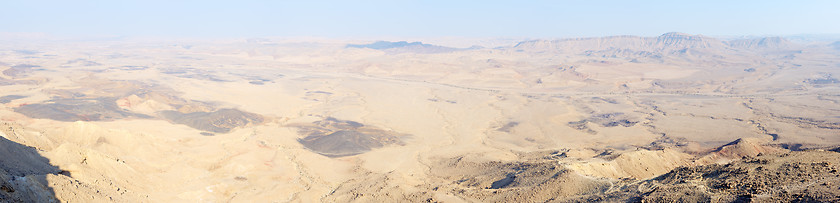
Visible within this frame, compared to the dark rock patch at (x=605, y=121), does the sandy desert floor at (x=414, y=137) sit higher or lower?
higher

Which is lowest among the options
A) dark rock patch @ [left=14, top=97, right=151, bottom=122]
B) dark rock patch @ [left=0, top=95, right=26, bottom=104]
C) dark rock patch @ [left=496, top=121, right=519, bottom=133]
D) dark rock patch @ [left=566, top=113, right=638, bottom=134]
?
dark rock patch @ [left=496, top=121, right=519, bottom=133]

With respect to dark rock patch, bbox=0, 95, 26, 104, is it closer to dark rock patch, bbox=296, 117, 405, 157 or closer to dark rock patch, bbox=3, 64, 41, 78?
dark rock patch, bbox=3, 64, 41, 78

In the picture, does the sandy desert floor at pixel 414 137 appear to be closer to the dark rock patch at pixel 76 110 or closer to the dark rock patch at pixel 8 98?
the dark rock patch at pixel 76 110

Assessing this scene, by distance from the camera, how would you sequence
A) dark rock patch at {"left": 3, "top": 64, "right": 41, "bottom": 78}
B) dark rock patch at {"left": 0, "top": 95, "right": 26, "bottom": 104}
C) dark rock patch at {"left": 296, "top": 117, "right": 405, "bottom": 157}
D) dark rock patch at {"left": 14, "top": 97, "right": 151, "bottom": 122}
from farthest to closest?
dark rock patch at {"left": 3, "top": 64, "right": 41, "bottom": 78}
dark rock patch at {"left": 0, "top": 95, "right": 26, "bottom": 104}
dark rock patch at {"left": 14, "top": 97, "right": 151, "bottom": 122}
dark rock patch at {"left": 296, "top": 117, "right": 405, "bottom": 157}

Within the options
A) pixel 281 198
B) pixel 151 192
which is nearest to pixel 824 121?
pixel 281 198

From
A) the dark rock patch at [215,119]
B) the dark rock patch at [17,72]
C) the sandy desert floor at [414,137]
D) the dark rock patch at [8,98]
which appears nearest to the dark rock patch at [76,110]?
the sandy desert floor at [414,137]

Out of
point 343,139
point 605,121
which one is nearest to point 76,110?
point 343,139

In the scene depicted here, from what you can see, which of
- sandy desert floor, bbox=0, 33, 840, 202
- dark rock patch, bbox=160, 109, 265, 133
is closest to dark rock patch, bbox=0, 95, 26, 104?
sandy desert floor, bbox=0, 33, 840, 202

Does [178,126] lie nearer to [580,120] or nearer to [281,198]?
[281,198]

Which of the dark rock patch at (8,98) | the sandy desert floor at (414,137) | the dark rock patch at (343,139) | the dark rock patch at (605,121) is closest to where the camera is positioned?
the sandy desert floor at (414,137)
